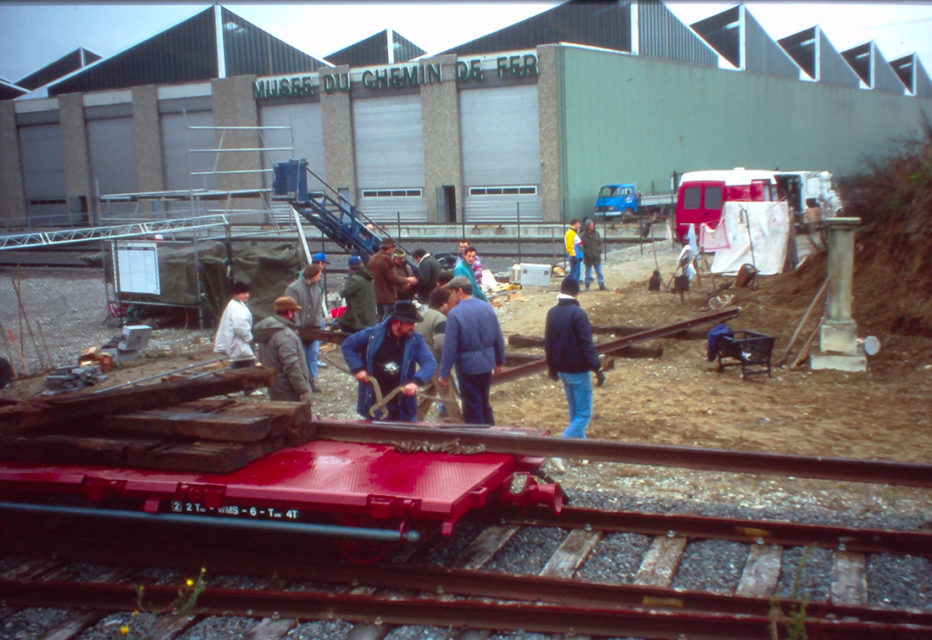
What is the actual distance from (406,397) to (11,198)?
50.1 metres

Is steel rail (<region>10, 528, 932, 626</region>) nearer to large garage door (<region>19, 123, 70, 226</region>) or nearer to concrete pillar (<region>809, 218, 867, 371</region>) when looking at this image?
concrete pillar (<region>809, 218, 867, 371</region>)

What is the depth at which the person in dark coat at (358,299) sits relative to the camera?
41.1 feet

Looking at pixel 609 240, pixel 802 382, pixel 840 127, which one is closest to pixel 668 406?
pixel 802 382

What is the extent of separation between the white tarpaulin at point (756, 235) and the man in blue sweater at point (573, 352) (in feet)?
36.6

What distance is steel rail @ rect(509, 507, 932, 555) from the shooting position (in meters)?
5.90

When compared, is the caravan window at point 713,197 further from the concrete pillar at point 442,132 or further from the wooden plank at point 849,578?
the wooden plank at point 849,578

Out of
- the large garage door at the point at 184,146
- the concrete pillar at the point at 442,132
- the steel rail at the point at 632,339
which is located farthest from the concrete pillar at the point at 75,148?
the steel rail at the point at 632,339

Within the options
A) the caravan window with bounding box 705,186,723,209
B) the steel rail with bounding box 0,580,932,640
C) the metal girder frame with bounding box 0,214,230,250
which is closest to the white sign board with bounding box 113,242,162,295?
the metal girder frame with bounding box 0,214,230,250

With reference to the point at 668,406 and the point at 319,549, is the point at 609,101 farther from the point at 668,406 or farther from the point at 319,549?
the point at 319,549

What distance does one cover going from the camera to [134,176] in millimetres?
49875

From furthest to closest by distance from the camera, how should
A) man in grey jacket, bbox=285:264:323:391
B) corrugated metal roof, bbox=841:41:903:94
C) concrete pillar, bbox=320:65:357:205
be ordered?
corrugated metal roof, bbox=841:41:903:94 → concrete pillar, bbox=320:65:357:205 → man in grey jacket, bbox=285:264:323:391

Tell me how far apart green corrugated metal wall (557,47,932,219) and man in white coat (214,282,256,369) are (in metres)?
31.2

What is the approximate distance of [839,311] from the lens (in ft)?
38.1

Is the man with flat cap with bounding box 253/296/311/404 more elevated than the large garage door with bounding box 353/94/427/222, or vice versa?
the large garage door with bounding box 353/94/427/222
